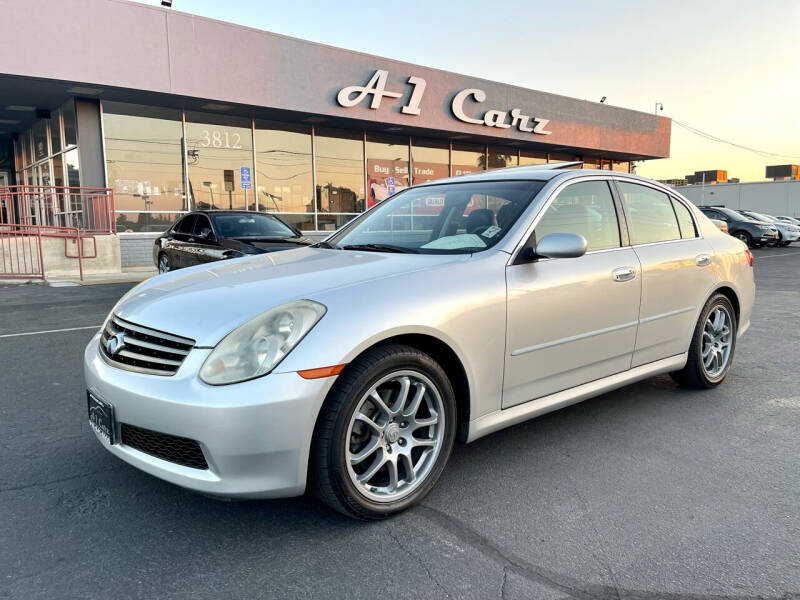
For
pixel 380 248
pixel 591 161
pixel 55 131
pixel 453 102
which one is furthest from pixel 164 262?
pixel 591 161

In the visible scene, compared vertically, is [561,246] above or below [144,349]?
above

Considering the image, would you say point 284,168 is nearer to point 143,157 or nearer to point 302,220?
point 302,220

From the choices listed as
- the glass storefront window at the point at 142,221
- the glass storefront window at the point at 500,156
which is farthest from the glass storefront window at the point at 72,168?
the glass storefront window at the point at 500,156

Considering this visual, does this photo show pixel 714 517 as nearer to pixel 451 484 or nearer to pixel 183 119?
→ pixel 451 484

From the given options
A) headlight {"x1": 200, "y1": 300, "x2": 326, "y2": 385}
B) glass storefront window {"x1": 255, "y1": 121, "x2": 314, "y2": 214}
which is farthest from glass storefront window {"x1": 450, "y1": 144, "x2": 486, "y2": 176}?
headlight {"x1": 200, "y1": 300, "x2": 326, "y2": 385}

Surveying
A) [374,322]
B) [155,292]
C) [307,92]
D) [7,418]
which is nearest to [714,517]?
[374,322]

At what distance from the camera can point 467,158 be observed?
21.9m

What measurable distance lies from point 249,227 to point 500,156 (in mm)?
15604

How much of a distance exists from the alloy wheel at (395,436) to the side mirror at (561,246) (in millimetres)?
940

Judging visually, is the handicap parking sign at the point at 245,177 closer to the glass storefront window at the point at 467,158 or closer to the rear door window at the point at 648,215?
the glass storefront window at the point at 467,158

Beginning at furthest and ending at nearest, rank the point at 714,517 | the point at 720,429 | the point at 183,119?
the point at 183,119 → the point at 720,429 → the point at 714,517

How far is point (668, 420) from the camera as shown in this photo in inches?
147

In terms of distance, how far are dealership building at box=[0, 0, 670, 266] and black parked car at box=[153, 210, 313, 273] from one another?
15.7 feet

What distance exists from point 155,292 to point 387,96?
51.8 ft
